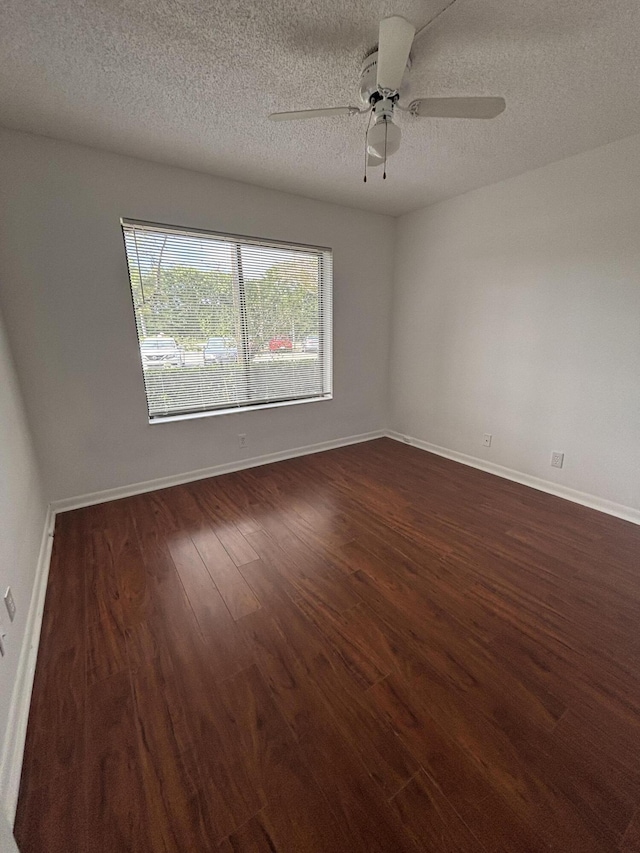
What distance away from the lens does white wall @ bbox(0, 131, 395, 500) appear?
2121mm

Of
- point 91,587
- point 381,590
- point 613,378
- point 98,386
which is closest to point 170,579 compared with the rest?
point 91,587

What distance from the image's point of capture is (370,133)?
155 centimetres

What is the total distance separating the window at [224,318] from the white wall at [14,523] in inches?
34.1

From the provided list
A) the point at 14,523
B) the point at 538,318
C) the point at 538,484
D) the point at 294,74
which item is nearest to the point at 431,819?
the point at 14,523

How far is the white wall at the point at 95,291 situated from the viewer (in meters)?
2.12

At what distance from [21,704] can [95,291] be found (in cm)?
235

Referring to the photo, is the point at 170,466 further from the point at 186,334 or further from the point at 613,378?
the point at 613,378

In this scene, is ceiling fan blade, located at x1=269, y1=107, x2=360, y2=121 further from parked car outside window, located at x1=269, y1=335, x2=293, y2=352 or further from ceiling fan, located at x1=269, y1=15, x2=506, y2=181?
parked car outside window, located at x1=269, y1=335, x2=293, y2=352

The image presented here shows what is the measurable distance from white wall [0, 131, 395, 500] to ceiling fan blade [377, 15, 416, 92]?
5.80 feet

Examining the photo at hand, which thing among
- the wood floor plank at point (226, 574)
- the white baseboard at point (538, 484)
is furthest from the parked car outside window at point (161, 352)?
the white baseboard at point (538, 484)

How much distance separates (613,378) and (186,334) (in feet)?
10.6

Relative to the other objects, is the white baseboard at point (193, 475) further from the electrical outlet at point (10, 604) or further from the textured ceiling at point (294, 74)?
the textured ceiling at point (294, 74)

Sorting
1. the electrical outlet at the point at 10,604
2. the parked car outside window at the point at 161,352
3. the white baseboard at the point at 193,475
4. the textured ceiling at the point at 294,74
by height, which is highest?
the textured ceiling at the point at 294,74

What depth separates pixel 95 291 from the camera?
2.36 m
